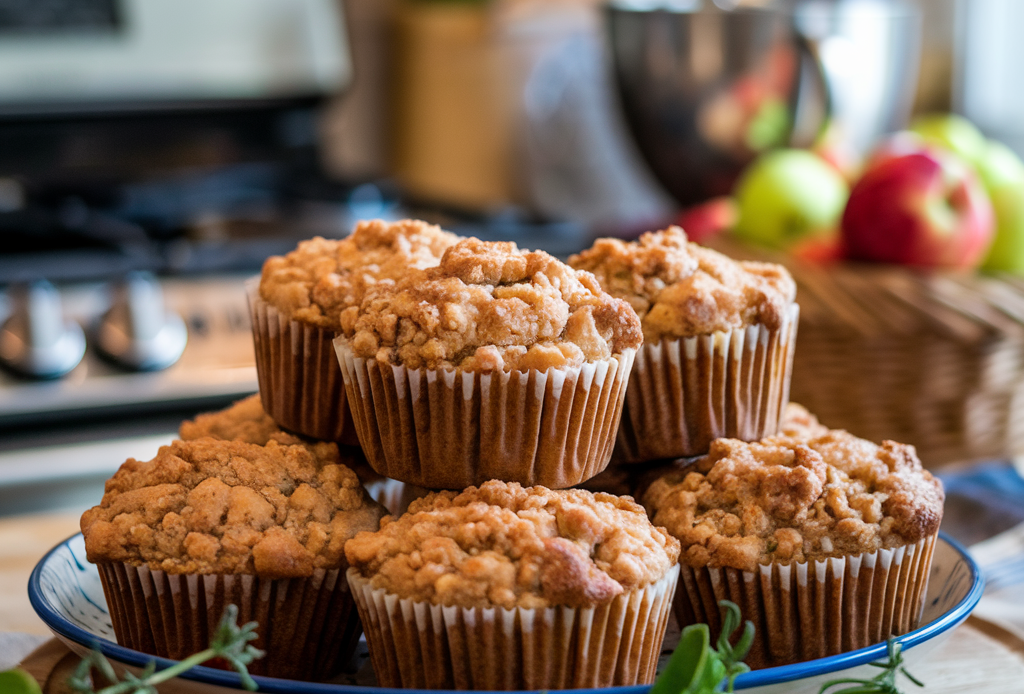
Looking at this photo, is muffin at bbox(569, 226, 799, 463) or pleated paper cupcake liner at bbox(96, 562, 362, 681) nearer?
pleated paper cupcake liner at bbox(96, 562, 362, 681)

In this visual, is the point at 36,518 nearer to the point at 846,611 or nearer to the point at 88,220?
the point at 846,611

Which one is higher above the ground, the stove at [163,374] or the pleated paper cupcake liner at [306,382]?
the pleated paper cupcake liner at [306,382]

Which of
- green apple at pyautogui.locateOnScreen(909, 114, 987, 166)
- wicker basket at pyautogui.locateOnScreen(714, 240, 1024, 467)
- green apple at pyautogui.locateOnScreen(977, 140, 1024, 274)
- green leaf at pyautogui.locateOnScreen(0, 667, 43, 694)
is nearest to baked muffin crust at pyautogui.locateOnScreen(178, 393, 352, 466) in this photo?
green leaf at pyautogui.locateOnScreen(0, 667, 43, 694)

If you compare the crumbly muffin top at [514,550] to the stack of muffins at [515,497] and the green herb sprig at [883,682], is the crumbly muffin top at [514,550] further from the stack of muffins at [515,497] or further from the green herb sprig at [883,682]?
the green herb sprig at [883,682]

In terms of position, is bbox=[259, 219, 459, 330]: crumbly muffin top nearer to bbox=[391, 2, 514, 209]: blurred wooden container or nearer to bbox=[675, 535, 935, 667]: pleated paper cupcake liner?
bbox=[675, 535, 935, 667]: pleated paper cupcake liner

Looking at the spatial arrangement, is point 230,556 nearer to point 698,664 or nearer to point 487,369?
point 487,369

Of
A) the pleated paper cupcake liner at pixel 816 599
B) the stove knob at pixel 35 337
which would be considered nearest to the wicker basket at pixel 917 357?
the pleated paper cupcake liner at pixel 816 599
